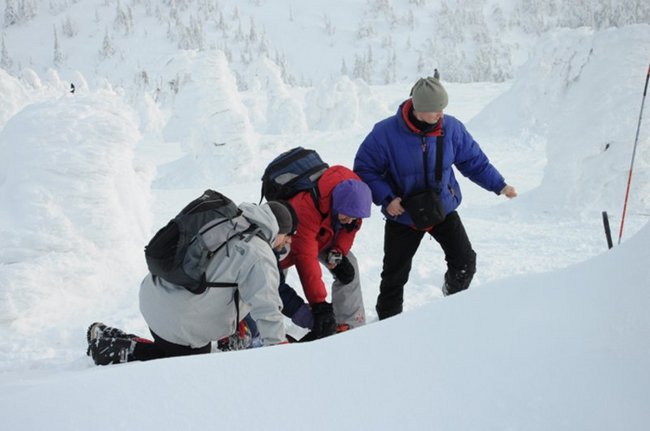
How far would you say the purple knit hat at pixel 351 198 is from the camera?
3.03 meters

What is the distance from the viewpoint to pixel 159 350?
9.64 ft

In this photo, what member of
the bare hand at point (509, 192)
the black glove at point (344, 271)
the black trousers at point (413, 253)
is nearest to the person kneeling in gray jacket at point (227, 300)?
the black glove at point (344, 271)

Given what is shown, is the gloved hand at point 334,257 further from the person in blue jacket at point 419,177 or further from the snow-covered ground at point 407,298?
the snow-covered ground at point 407,298

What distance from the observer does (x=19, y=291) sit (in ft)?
13.8

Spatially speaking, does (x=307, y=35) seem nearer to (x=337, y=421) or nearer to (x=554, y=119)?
(x=554, y=119)

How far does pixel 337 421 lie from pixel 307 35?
3998 inches

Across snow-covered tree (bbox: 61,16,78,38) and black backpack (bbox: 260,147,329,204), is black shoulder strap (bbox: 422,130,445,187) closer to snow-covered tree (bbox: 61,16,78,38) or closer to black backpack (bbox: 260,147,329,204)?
black backpack (bbox: 260,147,329,204)

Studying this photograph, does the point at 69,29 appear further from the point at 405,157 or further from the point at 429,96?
the point at 429,96

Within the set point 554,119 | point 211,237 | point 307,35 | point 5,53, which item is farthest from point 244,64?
point 211,237

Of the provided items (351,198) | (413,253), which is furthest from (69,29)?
(351,198)

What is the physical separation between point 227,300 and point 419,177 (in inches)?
59.1

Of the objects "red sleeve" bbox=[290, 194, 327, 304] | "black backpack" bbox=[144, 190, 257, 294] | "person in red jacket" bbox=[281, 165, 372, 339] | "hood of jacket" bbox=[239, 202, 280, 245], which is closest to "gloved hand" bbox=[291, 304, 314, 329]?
"person in red jacket" bbox=[281, 165, 372, 339]

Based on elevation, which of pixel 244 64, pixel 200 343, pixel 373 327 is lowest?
pixel 244 64

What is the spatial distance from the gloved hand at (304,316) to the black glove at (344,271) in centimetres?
34
